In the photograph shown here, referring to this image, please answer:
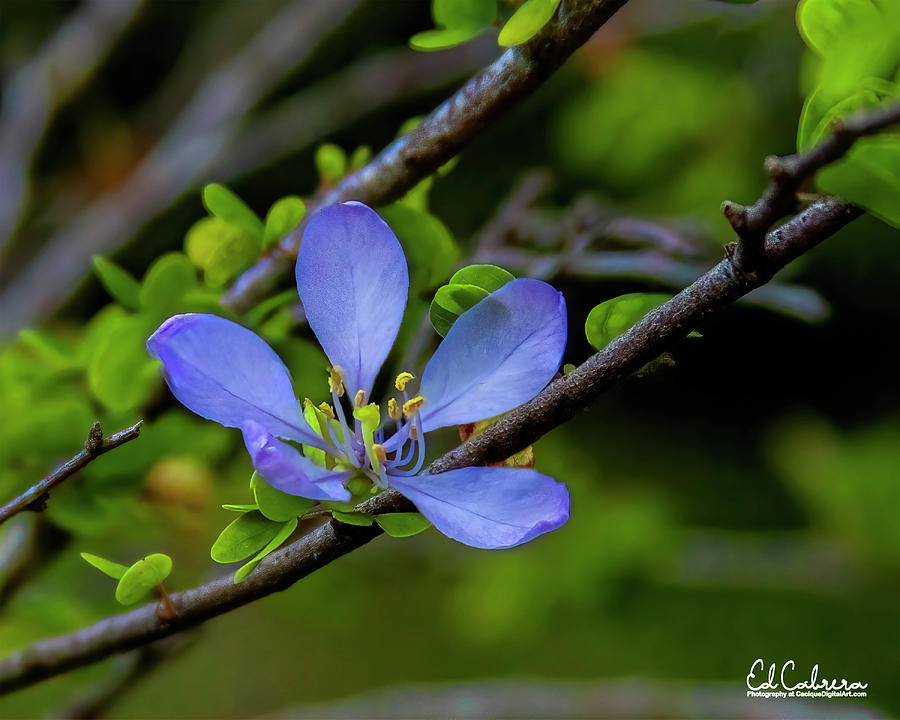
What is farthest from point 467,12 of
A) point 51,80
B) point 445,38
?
point 51,80

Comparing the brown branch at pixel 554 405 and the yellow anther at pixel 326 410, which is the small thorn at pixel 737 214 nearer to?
the brown branch at pixel 554 405

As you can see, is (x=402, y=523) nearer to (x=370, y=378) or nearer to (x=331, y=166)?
(x=370, y=378)

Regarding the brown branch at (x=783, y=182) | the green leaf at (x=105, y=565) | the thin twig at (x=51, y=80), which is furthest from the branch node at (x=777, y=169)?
the thin twig at (x=51, y=80)

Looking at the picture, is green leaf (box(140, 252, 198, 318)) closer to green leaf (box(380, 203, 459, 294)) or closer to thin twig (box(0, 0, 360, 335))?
green leaf (box(380, 203, 459, 294))

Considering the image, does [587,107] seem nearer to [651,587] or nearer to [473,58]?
[473,58]
